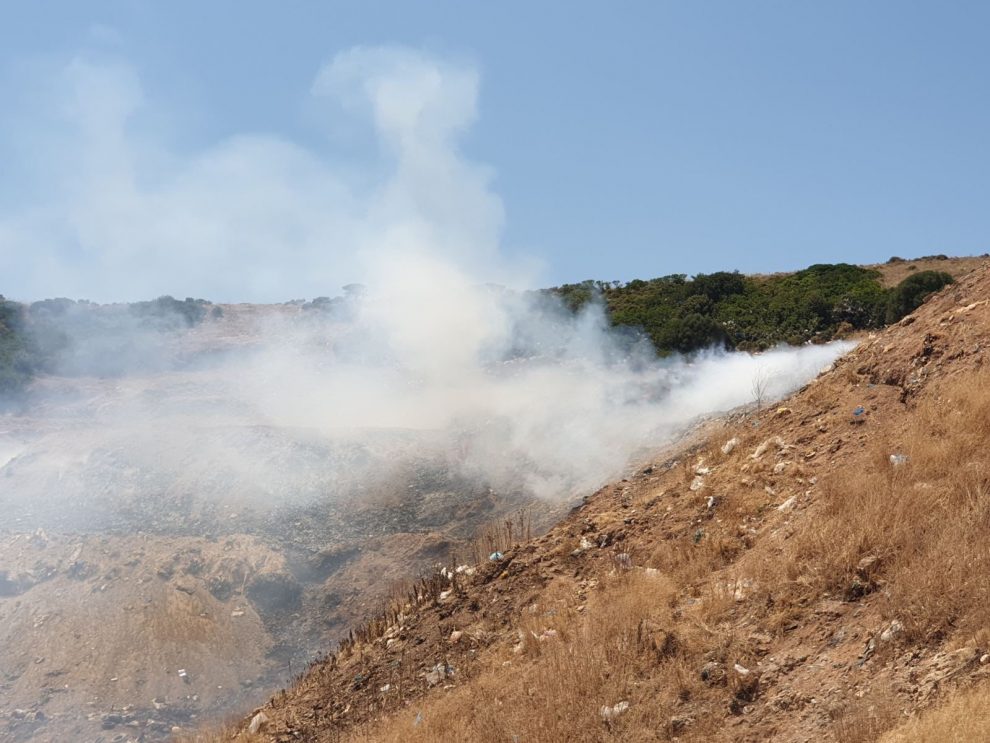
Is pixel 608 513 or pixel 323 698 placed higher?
pixel 608 513

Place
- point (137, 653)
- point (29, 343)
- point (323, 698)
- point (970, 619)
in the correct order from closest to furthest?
1. point (970, 619)
2. point (323, 698)
3. point (137, 653)
4. point (29, 343)

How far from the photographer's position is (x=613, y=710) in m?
5.50

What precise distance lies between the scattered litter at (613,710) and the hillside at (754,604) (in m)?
0.01

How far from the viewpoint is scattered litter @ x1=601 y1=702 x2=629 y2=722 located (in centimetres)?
546

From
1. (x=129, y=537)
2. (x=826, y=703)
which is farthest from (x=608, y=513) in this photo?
(x=129, y=537)

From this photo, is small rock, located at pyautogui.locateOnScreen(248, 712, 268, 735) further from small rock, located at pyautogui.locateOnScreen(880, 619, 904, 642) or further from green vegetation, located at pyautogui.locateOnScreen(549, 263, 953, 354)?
green vegetation, located at pyautogui.locateOnScreen(549, 263, 953, 354)

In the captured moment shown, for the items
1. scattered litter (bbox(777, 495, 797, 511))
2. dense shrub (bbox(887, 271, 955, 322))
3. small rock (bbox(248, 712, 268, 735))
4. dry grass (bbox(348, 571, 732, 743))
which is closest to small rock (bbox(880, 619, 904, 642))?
dry grass (bbox(348, 571, 732, 743))

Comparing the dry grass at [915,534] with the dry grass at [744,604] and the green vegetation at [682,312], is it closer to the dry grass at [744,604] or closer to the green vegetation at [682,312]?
the dry grass at [744,604]

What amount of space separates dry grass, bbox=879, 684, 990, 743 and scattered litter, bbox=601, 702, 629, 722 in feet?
5.90

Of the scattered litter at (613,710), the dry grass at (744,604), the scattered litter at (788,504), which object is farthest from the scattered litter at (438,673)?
the scattered litter at (788,504)

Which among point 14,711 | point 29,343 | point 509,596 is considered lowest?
point 14,711

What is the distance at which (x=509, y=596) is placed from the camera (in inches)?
319

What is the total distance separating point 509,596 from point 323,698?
1.98 meters

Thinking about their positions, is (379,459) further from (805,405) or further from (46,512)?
A: (805,405)
